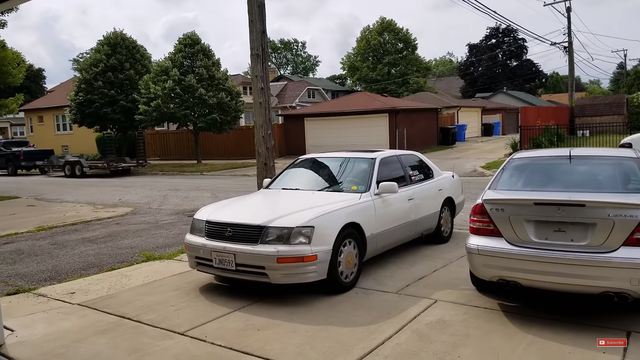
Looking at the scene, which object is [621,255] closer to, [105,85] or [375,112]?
[375,112]

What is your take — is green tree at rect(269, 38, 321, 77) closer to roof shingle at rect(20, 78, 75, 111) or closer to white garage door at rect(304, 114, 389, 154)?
roof shingle at rect(20, 78, 75, 111)

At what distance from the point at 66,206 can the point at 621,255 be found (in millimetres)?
14198

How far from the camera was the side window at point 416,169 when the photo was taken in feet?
24.2

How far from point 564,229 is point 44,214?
1254cm

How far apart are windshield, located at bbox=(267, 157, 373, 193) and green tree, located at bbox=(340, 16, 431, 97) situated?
155 ft

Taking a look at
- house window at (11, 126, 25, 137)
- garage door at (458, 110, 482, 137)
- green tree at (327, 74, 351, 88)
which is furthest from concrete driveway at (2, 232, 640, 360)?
green tree at (327, 74, 351, 88)

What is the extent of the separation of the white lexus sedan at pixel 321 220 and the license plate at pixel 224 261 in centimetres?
1

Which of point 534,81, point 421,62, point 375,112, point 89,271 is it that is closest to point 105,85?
point 375,112

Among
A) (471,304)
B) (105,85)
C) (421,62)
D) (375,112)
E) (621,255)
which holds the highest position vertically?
(421,62)

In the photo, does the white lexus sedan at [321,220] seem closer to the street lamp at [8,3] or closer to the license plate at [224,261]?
the license plate at [224,261]

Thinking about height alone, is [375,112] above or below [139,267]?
above

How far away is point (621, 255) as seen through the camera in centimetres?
419

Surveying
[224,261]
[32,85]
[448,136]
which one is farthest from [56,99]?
[224,261]

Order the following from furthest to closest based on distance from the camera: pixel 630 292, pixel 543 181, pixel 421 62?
1. pixel 421 62
2. pixel 543 181
3. pixel 630 292
